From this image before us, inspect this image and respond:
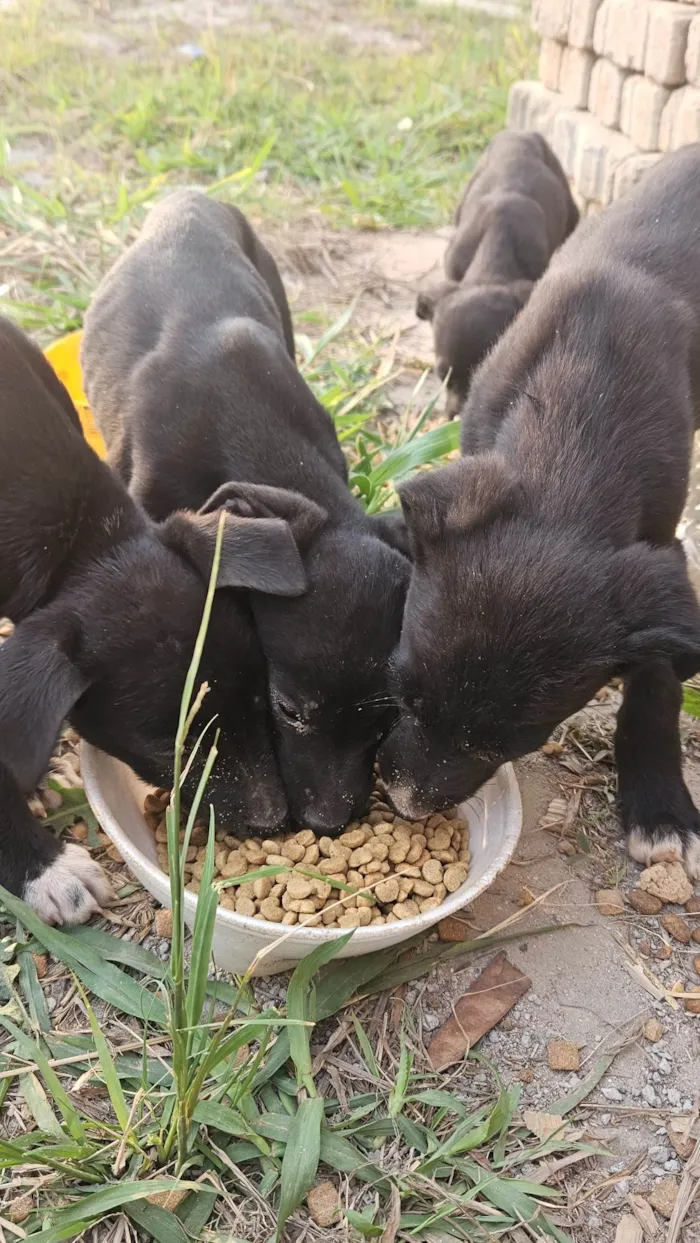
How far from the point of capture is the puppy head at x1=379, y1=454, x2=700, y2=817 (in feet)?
8.36

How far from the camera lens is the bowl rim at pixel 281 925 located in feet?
8.02

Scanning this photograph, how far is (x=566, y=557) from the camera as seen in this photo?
262 centimetres

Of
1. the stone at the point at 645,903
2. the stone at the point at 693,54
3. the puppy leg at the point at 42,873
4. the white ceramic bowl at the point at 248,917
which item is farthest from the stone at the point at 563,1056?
Answer: the stone at the point at 693,54

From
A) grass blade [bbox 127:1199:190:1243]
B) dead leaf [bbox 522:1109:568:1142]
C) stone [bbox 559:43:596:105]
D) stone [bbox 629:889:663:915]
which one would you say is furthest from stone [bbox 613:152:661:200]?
grass blade [bbox 127:1199:190:1243]

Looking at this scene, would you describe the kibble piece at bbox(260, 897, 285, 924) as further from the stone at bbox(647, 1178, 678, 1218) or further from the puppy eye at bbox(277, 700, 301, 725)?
the stone at bbox(647, 1178, 678, 1218)

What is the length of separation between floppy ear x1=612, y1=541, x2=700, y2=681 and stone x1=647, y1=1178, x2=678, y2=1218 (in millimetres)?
1232

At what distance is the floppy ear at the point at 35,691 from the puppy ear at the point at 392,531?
1091mm

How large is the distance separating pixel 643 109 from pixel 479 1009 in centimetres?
505

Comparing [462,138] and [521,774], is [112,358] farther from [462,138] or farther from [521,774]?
[462,138]

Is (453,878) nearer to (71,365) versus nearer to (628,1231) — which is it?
(628,1231)

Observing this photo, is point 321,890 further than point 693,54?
No

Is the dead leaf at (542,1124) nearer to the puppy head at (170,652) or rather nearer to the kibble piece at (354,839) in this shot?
the kibble piece at (354,839)

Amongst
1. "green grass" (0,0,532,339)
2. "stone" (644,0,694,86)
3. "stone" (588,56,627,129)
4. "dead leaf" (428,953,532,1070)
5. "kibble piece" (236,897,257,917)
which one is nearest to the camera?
"dead leaf" (428,953,532,1070)

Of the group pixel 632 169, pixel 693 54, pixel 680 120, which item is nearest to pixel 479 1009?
pixel 680 120
